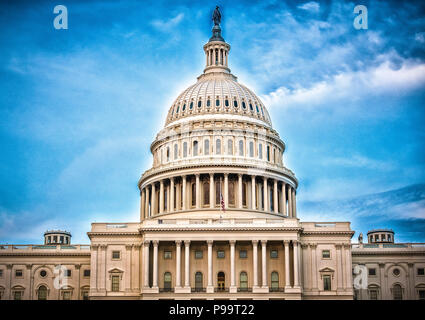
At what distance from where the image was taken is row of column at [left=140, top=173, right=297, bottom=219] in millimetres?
111375

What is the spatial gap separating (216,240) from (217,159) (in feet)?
69.7

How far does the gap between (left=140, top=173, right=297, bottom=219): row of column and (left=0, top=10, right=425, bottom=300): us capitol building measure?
0.56 ft

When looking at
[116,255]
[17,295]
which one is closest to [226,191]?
[116,255]

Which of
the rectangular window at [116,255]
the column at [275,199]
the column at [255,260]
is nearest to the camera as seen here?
the column at [255,260]

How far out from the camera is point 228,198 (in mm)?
112125

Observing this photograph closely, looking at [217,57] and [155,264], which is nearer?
[155,264]

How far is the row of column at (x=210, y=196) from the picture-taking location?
365 ft

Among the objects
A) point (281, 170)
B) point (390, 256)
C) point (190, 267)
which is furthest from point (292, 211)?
point (190, 267)

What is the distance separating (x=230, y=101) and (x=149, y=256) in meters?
36.1

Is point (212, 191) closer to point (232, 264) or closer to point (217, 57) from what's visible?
point (232, 264)

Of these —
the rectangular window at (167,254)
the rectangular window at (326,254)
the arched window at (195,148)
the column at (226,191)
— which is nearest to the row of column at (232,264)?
the rectangular window at (167,254)

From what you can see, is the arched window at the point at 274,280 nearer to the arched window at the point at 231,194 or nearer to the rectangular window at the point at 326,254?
the rectangular window at the point at 326,254

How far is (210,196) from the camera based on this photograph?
110750mm
